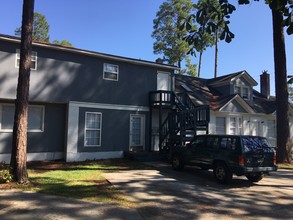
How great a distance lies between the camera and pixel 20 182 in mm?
9070

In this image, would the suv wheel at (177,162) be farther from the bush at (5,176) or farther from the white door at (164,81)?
the bush at (5,176)

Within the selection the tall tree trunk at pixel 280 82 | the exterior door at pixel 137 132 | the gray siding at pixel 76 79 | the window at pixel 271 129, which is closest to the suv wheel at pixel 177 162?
the exterior door at pixel 137 132

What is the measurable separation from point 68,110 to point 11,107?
8.87 ft

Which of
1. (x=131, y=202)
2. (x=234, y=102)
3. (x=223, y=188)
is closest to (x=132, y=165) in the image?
(x=223, y=188)

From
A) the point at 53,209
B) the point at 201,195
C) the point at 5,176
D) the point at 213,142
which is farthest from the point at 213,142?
the point at 5,176

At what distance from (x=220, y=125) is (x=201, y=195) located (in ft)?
42.9

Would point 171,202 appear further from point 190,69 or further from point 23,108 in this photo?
point 190,69

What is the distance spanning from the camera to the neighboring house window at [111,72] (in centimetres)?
1664

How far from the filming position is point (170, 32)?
37000mm

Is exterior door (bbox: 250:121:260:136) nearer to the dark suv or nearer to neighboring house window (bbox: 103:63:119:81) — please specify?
neighboring house window (bbox: 103:63:119:81)

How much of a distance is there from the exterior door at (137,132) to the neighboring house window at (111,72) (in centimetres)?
256

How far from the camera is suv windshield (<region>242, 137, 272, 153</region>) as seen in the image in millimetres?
10094

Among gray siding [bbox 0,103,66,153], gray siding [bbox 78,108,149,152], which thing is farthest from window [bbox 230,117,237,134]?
gray siding [bbox 0,103,66,153]

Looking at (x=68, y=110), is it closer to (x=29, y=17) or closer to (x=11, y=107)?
(x=11, y=107)
